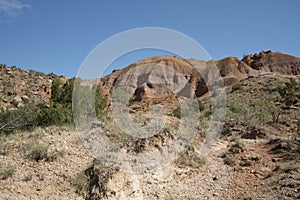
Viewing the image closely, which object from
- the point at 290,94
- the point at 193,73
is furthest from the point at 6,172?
the point at 193,73

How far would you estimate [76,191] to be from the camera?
301 inches

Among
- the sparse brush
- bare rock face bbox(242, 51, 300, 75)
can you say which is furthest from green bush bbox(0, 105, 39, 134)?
bare rock face bbox(242, 51, 300, 75)

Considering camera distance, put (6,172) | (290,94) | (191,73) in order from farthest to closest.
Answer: (191,73)
(290,94)
(6,172)

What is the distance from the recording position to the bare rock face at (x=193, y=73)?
4128 centimetres

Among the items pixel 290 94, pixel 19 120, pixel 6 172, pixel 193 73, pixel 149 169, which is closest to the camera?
pixel 6 172

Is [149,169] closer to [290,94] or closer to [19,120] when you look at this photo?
[19,120]

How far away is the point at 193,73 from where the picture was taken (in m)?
48.9

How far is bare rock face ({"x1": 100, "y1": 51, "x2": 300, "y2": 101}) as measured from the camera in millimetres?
41281

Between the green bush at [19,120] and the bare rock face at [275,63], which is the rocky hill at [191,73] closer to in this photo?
the bare rock face at [275,63]

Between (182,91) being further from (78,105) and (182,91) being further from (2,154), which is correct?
(2,154)

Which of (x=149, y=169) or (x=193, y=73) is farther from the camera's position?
(x=193, y=73)

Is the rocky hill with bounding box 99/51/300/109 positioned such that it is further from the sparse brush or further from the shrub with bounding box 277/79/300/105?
the sparse brush

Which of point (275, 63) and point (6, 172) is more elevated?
point (275, 63)

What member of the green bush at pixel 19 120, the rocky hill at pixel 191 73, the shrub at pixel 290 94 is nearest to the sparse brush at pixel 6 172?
the green bush at pixel 19 120
